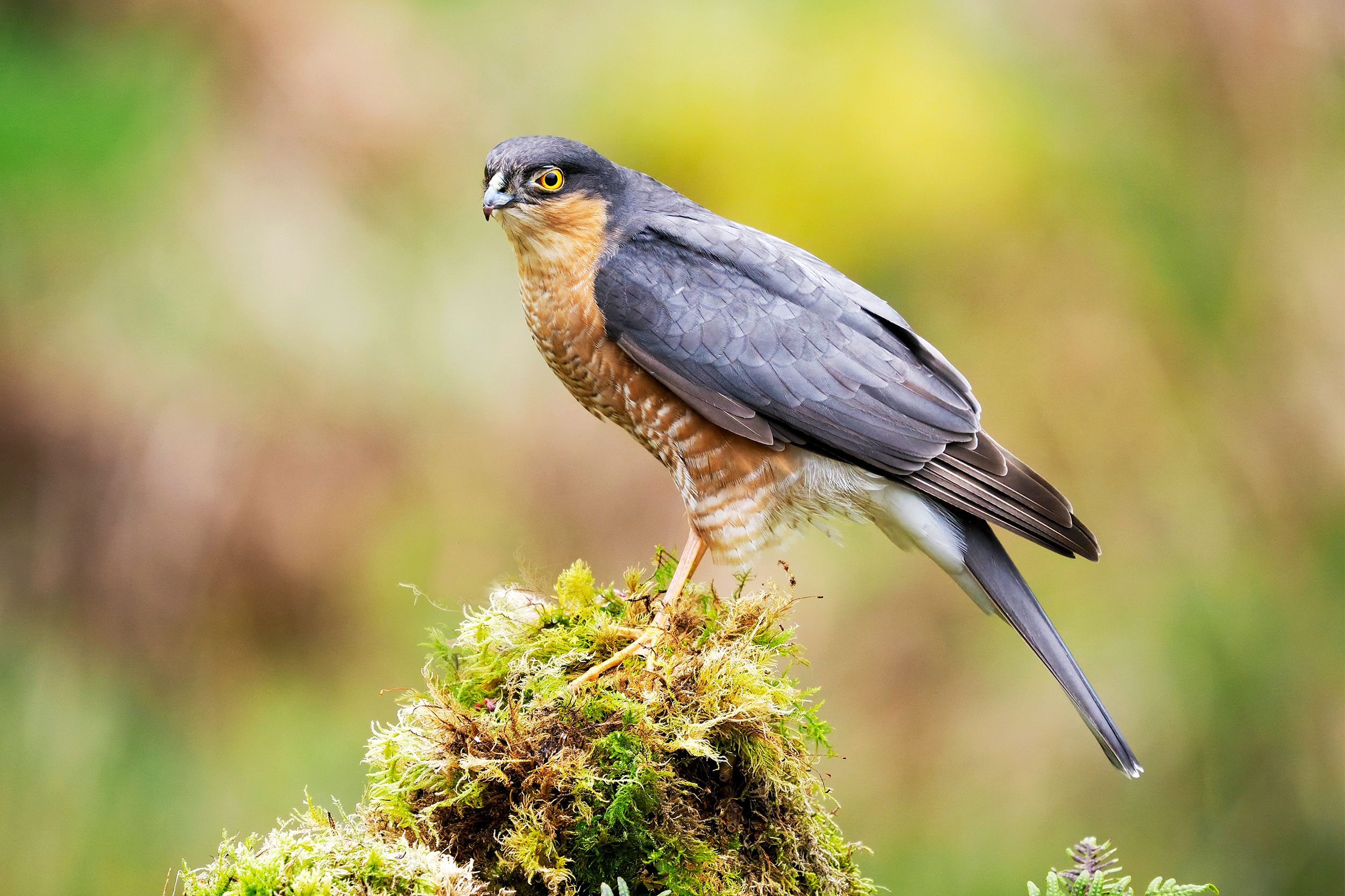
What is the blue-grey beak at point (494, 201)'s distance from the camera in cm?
278

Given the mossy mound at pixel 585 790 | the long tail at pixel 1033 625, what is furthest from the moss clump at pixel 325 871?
the long tail at pixel 1033 625

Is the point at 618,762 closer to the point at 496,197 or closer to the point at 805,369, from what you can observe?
the point at 805,369

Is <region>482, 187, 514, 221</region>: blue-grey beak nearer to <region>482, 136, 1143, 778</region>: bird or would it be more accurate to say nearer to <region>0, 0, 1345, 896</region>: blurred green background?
<region>482, 136, 1143, 778</region>: bird

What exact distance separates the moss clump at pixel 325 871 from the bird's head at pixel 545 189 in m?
1.72

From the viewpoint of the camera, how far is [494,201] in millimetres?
2785

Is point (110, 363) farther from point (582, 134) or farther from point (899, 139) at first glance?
point (899, 139)

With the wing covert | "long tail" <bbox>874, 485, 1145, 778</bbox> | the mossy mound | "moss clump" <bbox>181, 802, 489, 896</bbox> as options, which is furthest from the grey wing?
"moss clump" <bbox>181, 802, 489, 896</bbox>

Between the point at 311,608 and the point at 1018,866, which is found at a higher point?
the point at 311,608

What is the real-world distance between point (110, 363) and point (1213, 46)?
231 inches

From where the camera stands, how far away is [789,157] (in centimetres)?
501

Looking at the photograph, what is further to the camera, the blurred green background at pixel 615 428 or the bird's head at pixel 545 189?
the blurred green background at pixel 615 428

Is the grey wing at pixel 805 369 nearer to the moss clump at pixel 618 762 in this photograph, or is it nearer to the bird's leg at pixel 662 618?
the bird's leg at pixel 662 618

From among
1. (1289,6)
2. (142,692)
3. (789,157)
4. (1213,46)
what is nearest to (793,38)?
(789,157)

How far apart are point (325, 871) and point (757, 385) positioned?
1.63m
